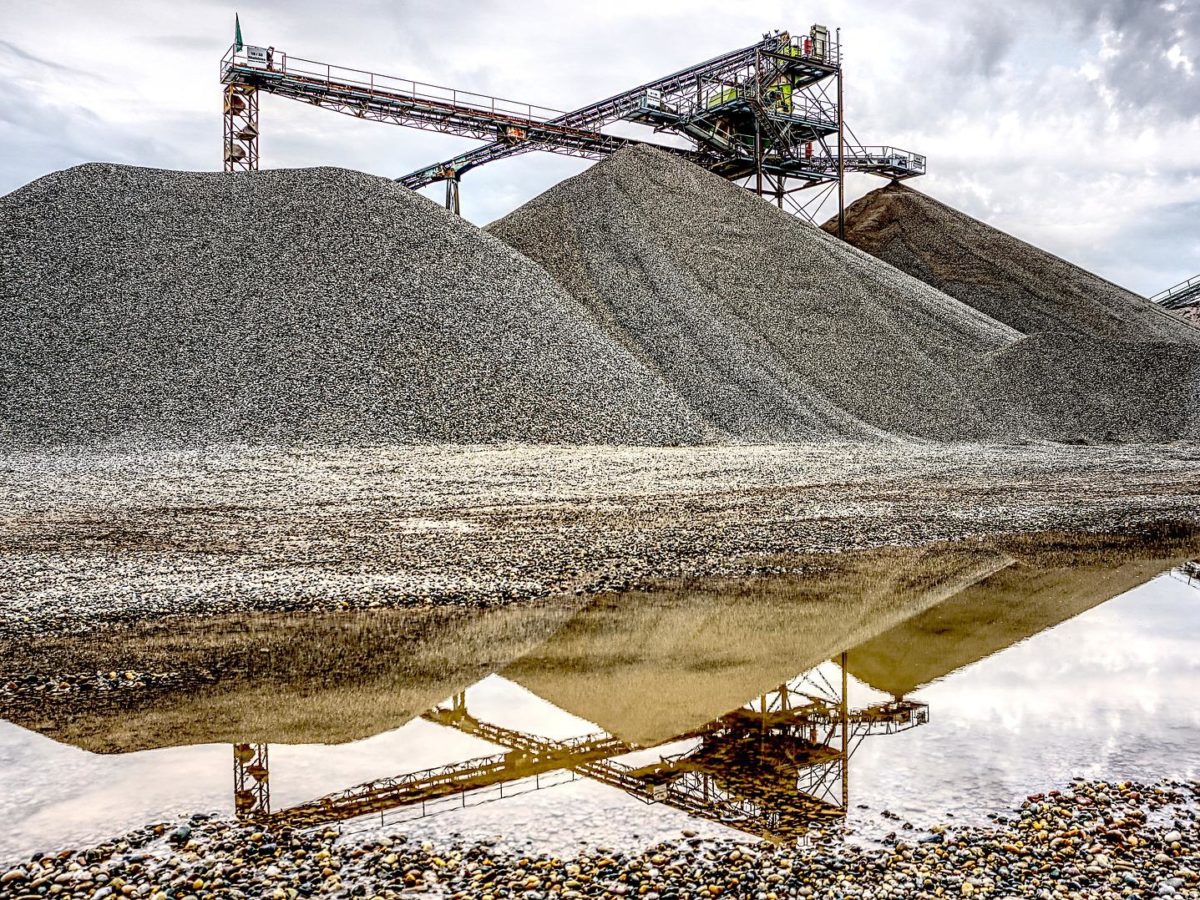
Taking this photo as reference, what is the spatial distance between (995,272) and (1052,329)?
17.5 ft

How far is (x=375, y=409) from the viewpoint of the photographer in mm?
23500

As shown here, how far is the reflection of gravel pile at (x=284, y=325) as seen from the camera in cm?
2334

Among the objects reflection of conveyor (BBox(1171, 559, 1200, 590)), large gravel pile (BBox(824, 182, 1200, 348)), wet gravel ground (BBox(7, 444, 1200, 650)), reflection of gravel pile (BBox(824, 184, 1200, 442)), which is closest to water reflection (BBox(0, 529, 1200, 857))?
wet gravel ground (BBox(7, 444, 1200, 650))

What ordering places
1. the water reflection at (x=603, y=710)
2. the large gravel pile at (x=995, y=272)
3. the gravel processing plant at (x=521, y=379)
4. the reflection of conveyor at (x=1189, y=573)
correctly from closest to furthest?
the water reflection at (x=603, y=710), the reflection of conveyor at (x=1189, y=573), the gravel processing plant at (x=521, y=379), the large gravel pile at (x=995, y=272)

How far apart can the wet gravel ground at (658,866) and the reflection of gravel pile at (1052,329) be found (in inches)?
1156

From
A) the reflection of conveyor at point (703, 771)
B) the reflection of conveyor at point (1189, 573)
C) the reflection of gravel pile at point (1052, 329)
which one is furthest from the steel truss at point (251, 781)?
the reflection of gravel pile at point (1052, 329)

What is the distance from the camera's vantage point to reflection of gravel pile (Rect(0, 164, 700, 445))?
23.3 metres

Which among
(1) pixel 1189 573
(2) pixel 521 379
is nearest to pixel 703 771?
(1) pixel 1189 573

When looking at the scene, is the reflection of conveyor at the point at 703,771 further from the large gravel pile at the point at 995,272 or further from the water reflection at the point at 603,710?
the large gravel pile at the point at 995,272

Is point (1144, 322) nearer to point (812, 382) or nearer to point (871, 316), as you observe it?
point (871, 316)

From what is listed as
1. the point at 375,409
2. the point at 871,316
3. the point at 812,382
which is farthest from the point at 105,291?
the point at 871,316

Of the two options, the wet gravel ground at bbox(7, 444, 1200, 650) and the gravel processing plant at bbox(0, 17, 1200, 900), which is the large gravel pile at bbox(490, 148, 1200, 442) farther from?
the wet gravel ground at bbox(7, 444, 1200, 650)

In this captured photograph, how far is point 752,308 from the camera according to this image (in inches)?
1314

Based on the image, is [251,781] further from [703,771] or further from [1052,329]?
[1052,329]
